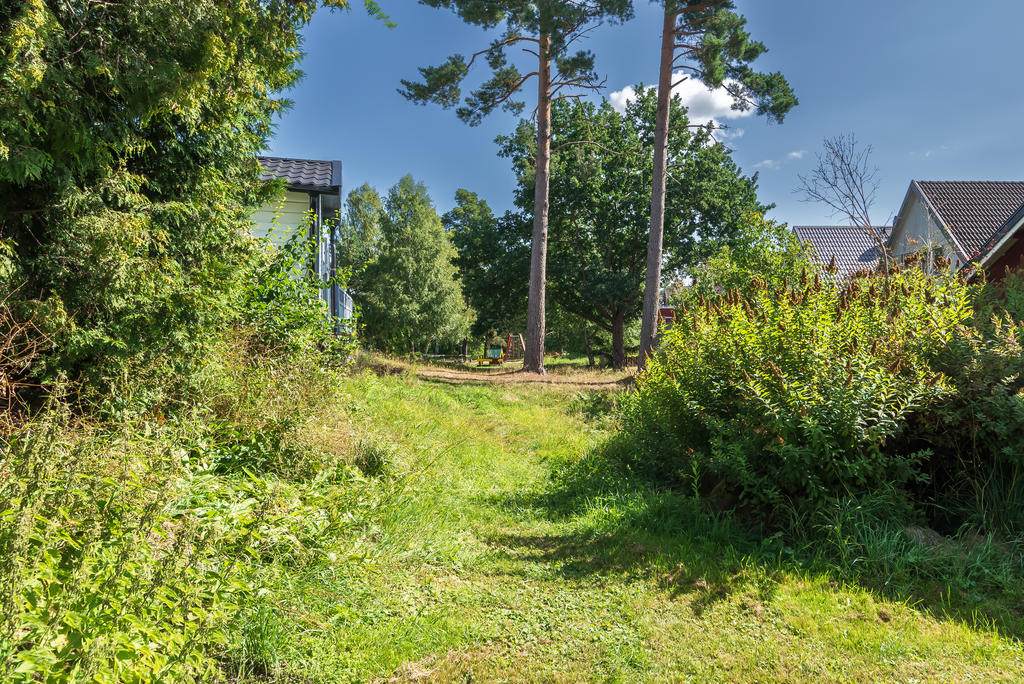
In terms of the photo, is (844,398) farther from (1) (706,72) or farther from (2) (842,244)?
(2) (842,244)

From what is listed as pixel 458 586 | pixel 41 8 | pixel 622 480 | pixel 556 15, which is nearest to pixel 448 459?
pixel 622 480

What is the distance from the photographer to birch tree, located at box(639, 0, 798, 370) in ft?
42.1

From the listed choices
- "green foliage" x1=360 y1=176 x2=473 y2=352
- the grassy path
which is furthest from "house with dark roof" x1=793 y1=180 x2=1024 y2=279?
"green foliage" x1=360 y1=176 x2=473 y2=352

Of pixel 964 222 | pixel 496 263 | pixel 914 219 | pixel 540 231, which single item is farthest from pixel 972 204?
pixel 496 263

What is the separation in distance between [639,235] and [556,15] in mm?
10952

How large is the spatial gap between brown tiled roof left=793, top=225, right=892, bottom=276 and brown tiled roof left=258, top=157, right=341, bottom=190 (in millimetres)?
21089

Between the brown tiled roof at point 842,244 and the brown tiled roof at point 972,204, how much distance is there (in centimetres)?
473

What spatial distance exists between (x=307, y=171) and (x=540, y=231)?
20.6 feet

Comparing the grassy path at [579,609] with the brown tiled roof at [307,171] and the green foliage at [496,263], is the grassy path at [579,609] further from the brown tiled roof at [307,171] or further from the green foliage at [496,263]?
the green foliage at [496,263]

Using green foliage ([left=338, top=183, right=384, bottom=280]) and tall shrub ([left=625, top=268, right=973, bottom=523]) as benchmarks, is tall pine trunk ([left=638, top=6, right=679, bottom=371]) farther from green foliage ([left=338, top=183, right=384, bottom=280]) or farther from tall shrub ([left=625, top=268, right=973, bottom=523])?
green foliage ([left=338, top=183, right=384, bottom=280])

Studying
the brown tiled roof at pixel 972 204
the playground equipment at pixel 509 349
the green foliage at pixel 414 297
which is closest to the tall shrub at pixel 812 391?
the brown tiled roof at pixel 972 204

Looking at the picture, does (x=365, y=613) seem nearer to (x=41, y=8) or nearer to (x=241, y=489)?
(x=241, y=489)

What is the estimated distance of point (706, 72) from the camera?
13234 mm

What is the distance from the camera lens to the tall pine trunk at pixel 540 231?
14969 mm
